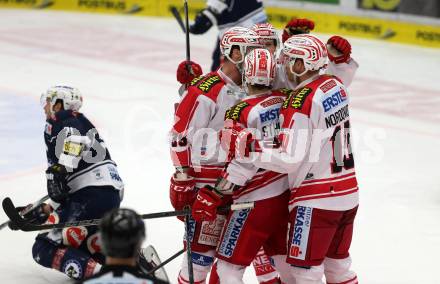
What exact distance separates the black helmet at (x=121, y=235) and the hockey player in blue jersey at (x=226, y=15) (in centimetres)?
740

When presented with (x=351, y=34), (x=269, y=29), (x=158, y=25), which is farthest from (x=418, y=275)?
(x=158, y=25)

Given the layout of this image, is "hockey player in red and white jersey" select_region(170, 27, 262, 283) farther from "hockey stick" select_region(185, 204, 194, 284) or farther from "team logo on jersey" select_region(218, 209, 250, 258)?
"team logo on jersey" select_region(218, 209, 250, 258)

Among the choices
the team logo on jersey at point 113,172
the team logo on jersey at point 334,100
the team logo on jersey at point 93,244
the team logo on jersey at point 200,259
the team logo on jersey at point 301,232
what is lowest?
the team logo on jersey at point 93,244

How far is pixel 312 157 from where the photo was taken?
497cm

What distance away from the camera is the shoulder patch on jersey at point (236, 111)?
5008 millimetres

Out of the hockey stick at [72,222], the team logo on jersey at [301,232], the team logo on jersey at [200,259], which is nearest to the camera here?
the team logo on jersey at [301,232]

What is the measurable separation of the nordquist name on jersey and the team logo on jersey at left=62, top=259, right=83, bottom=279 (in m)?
0.45

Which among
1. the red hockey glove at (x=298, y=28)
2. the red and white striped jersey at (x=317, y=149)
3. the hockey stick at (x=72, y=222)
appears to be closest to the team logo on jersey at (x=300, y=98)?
the red and white striped jersey at (x=317, y=149)

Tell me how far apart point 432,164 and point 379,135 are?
1.08m

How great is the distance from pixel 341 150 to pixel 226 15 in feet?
19.7

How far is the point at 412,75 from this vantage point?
12.7 m

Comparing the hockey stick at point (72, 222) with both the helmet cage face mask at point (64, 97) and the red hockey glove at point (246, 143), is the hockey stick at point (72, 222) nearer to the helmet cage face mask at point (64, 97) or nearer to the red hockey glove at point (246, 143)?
the red hockey glove at point (246, 143)

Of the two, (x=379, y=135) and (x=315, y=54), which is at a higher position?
(x=315, y=54)

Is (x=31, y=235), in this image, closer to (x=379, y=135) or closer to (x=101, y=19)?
(x=379, y=135)
